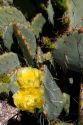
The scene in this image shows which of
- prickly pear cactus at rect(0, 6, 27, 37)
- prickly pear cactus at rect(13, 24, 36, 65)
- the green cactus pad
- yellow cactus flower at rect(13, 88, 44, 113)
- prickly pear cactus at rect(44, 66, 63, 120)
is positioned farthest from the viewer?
prickly pear cactus at rect(0, 6, 27, 37)

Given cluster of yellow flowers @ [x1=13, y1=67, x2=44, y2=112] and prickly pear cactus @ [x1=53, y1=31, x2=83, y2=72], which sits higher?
prickly pear cactus @ [x1=53, y1=31, x2=83, y2=72]

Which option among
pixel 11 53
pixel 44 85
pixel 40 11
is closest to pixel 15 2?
pixel 40 11

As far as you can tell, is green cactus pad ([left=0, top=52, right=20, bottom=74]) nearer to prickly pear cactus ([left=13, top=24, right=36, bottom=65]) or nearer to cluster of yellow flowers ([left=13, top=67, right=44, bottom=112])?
prickly pear cactus ([left=13, top=24, right=36, bottom=65])

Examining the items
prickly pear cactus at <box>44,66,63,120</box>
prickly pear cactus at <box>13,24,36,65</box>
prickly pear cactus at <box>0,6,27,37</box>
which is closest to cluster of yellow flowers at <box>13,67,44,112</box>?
prickly pear cactus at <box>44,66,63,120</box>

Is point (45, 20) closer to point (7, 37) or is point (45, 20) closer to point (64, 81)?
point (7, 37)

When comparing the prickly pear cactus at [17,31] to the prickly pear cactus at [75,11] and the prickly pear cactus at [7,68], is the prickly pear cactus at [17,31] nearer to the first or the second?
the prickly pear cactus at [7,68]

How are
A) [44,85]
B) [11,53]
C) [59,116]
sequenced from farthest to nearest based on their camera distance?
[11,53], [59,116], [44,85]
